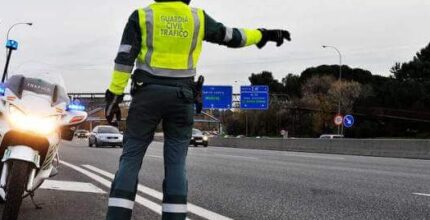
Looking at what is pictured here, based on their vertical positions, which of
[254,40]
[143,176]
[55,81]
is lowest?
[143,176]

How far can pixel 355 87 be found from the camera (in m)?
76.2

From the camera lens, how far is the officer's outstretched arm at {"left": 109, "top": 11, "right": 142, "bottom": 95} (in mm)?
4312

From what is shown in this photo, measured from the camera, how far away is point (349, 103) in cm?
7481

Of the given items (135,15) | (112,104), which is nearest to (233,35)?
(135,15)

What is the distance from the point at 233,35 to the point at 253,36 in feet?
0.68

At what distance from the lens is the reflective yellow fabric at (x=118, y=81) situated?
14.1 ft

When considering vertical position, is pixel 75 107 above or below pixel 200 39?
below

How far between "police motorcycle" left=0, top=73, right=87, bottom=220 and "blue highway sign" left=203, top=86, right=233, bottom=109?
41452 mm

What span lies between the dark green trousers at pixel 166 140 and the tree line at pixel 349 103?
6031 cm

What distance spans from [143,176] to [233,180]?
165cm

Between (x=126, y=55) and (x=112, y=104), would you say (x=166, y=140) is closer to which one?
(x=112, y=104)

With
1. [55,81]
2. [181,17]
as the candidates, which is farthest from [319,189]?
[181,17]

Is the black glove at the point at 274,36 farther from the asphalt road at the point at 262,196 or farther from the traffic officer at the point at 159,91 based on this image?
the asphalt road at the point at 262,196

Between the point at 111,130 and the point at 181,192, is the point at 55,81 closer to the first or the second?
the point at 181,192
